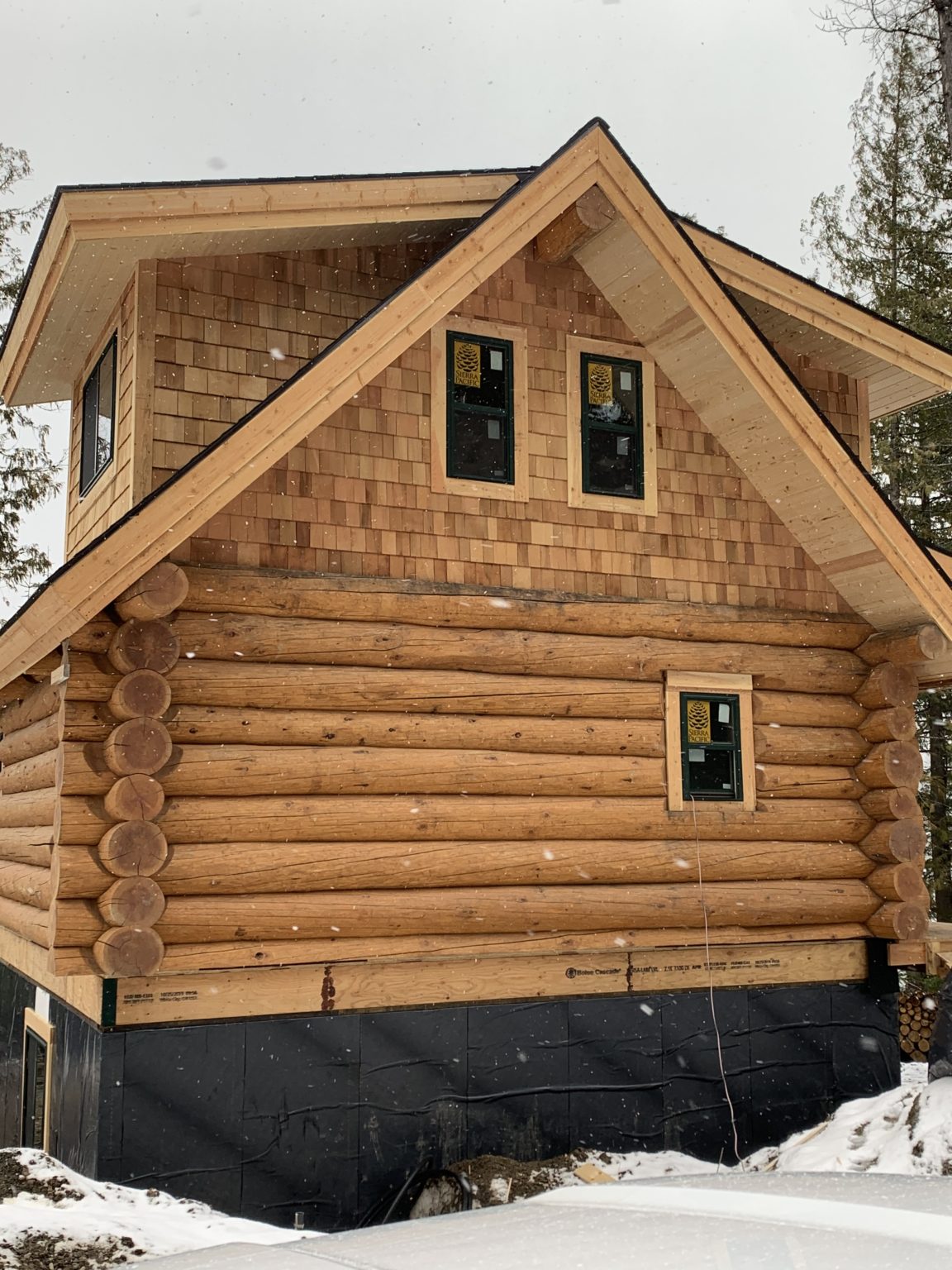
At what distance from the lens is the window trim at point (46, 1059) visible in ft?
35.9

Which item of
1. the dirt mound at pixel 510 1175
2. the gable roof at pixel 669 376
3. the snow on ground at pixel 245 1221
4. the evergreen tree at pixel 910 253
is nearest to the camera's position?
the snow on ground at pixel 245 1221

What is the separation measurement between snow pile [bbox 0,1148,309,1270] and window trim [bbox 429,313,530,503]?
5851 mm

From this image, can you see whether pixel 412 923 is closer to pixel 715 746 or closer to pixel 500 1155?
pixel 500 1155

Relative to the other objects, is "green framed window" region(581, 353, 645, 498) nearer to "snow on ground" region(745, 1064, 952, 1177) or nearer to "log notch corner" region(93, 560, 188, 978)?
"log notch corner" region(93, 560, 188, 978)

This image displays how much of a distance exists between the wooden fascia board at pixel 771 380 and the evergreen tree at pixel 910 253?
38.1ft

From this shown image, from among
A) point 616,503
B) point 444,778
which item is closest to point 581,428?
point 616,503

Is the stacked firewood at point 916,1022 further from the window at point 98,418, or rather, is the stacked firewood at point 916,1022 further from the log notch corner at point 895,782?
the window at point 98,418

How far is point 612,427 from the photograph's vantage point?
1196cm

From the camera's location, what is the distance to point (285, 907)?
9.94m

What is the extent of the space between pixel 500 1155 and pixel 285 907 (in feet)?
9.21

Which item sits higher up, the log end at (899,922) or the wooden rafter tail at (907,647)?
the wooden rafter tail at (907,647)

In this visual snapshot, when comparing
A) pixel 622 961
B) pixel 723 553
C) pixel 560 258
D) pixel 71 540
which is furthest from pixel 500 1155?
pixel 560 258

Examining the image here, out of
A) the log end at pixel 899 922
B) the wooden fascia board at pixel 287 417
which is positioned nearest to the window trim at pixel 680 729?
the log end at pixel 899 922

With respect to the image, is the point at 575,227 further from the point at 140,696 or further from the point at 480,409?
the point at 140,696
